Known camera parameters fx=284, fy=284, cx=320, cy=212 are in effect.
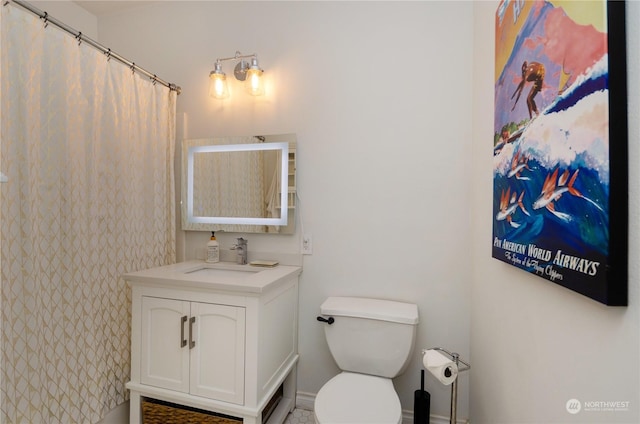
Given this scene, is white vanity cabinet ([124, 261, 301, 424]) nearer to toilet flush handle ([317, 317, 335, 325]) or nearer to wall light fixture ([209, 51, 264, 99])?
toilet flush handle ([317, 317, 335, 325])

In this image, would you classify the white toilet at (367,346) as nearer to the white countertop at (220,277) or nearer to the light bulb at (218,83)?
the white countertop at (220,277)

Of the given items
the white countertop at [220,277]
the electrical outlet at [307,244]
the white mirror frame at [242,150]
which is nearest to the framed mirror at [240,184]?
the white mirror frame at [242,150]

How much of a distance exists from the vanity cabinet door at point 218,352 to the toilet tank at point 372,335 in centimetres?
46

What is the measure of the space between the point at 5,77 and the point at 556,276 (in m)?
1.97

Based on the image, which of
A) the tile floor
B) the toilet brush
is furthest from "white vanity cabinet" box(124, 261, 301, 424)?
the toilet brush

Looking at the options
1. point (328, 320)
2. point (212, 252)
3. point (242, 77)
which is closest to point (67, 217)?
point (212, 252)

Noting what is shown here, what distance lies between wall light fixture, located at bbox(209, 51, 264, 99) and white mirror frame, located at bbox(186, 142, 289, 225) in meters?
0.33

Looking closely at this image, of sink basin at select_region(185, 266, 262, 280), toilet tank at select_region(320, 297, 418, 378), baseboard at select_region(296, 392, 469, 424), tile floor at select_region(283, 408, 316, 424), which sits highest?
sink basin at select_region(185, 266, 262, 280)

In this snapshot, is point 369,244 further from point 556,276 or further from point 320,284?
point 556,276

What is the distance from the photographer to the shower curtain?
1141 mm

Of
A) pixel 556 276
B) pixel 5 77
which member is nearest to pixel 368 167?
pixel 556 276

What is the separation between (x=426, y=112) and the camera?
5.19 ft

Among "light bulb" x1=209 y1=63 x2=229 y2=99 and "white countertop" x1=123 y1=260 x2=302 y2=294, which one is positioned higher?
"light bulb" x1=209 y1=63 x2=229 y2=99

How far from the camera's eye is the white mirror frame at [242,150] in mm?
1761
